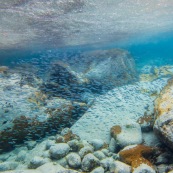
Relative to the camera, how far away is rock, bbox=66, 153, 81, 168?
256 inches

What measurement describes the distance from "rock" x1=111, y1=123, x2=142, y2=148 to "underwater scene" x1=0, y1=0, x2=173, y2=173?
0.12 ft

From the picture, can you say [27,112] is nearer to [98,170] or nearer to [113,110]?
[98,170]

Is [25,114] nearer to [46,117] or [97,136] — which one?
[46,117]

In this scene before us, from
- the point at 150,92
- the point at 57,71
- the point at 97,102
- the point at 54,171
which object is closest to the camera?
the point at 54,171

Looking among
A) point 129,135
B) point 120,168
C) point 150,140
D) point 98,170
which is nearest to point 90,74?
point 129,135

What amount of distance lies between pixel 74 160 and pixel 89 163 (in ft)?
1.74

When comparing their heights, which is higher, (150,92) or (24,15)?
(24,15)

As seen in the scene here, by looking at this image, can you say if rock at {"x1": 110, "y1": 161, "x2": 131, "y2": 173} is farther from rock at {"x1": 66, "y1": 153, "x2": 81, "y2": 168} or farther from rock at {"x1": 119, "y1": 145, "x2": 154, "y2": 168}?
rock at {"x1": 66, "y1": 153, "x2": 81, "y2": 168}

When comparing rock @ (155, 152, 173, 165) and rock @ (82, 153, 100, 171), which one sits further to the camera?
rock @ (82, 153, 100, 171)

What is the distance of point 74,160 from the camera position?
6.54 meters

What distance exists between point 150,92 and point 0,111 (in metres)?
9.63

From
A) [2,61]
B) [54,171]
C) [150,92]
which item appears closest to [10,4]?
[54,171]

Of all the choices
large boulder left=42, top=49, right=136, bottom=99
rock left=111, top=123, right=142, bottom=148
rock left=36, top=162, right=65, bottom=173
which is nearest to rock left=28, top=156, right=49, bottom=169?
rock left=36, top=162, right=65, bottom=173

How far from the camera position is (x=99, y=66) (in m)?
14.1
